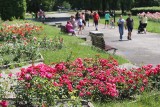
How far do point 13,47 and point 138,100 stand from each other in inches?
318

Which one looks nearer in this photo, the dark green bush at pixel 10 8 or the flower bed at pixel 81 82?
the flower bed at pixel 81 82

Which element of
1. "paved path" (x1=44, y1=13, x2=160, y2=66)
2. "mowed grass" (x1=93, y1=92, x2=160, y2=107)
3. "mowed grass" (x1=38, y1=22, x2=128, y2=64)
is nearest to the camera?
"mowed grass" (x1=93, y1=92, x2=160, y2=107)

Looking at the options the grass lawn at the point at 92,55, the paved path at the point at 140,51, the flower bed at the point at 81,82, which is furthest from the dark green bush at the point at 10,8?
the flower bed at the point at 81,82

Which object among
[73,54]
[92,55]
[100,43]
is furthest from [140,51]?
[73,54]

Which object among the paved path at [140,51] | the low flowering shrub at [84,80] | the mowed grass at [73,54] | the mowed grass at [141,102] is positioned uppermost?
the low flowering shrub at [84,80]

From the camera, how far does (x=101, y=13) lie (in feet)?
200

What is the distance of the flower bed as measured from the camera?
7832 mm

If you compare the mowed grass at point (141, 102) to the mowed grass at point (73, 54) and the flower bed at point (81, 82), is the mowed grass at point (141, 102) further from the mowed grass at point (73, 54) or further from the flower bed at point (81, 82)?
the mowed grass at point (73, 54)

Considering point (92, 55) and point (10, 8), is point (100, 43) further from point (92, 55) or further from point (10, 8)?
point (10, 8)

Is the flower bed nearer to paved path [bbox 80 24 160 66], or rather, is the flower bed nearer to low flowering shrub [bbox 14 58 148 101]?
low flowering shrub [bbox 14 58 148 101]

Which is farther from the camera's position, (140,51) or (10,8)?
(10,8)

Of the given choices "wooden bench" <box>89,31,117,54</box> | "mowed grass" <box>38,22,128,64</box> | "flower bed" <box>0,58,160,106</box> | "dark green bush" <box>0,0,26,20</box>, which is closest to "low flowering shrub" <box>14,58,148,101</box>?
"flower bed" <box>0,58,160,106</box>

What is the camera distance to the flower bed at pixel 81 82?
7.83m

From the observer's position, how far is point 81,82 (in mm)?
8820
